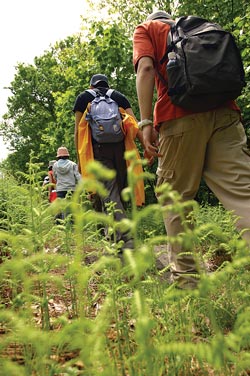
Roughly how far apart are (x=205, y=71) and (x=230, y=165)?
66 centimetres

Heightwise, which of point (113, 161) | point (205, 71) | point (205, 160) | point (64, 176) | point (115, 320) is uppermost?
point (205, 71)

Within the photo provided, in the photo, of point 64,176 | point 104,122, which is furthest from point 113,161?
point 64,176

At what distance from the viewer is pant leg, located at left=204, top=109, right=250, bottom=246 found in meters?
2.51

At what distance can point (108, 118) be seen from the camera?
13.7 ft

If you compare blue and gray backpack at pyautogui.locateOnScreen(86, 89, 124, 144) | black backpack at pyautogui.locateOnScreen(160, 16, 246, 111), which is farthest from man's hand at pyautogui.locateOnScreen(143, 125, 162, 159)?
blue and gray backpack at pyautogui.locateOnScreen(86, 89, 124, 144)

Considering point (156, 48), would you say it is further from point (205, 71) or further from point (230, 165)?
point (230, 165)

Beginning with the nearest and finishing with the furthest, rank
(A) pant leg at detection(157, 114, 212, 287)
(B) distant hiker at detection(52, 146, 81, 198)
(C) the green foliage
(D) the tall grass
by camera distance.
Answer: (D) the tall grass → (A) pant leg at detection(157, 114, 212, 287) → (B) distant hiker at detection(52, 146, 81, 198) → (C) the green foliage

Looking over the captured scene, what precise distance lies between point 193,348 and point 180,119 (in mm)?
2047

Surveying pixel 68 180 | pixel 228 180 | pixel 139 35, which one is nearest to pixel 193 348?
pixel 228 180

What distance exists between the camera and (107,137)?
4180 millimetres

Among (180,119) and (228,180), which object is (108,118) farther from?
(228,180)

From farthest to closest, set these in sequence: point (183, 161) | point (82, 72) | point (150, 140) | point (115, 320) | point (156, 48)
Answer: point (82, 72) → point (150, 140) → point (156, 48) → point (183, 161) → point (115, 320)

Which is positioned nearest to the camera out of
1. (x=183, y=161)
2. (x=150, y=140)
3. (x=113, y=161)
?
(x=183, y=161)

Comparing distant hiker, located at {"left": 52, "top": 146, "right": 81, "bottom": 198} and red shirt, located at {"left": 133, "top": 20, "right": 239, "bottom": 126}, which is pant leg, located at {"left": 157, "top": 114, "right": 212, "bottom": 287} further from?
distant hiker, located at {"left": 52, "top": 146, "right": 81, "bottom": 198}
